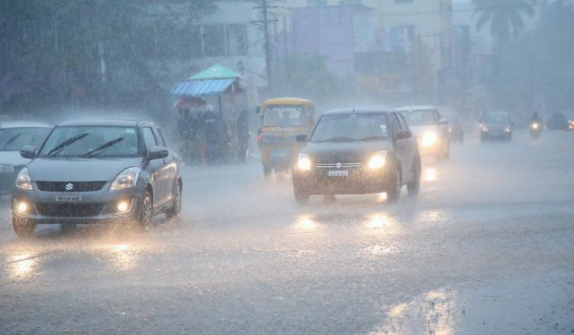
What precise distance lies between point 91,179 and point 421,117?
2172cm

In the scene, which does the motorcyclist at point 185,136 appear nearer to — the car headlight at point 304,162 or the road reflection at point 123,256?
the car headlight at point 304,162

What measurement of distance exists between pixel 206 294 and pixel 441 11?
89.5 metres

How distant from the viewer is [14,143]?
21.1m

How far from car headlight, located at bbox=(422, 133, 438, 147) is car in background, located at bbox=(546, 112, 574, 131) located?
141ft

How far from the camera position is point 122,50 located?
53.5 metres

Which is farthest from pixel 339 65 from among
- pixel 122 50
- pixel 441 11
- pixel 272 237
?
pixel 272 237

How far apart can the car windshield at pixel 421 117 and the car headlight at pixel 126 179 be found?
20.7 meters

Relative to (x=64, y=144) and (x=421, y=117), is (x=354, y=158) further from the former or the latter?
(x=421, y=117)

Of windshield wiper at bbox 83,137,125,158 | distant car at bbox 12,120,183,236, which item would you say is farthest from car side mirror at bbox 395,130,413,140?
windshield wiper at bbox 83,137,125,158

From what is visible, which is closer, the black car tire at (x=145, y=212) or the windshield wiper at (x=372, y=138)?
the black car tire at (x=145, y=212)

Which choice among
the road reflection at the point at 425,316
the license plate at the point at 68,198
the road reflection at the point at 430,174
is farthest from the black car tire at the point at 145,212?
the road reflection at the point at 430,174

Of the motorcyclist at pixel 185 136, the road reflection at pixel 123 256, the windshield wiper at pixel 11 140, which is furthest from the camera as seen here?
the motorcyclist at pixel 185 136

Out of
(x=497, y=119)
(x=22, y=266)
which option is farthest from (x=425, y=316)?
(x=497, y=119)

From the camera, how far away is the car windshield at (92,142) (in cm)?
1413
